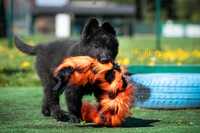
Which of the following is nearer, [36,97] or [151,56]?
[36,97]

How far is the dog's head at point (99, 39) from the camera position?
23.0 ft

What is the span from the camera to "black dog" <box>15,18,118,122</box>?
7.04 meters

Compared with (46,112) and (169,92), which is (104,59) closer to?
(46,112)

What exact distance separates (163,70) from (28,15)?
71.6 ft

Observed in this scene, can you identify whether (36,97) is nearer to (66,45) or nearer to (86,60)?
(66,45)

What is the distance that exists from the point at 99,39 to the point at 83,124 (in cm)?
94

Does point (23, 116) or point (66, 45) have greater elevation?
point (66, 45)

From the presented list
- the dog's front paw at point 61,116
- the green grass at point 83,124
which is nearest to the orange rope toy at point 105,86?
the green grass at point 83,124

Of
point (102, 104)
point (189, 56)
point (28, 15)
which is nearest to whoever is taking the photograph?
point (102, 104)

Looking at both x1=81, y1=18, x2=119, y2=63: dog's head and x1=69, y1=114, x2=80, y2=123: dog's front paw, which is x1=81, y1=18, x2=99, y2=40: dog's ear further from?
x1=69, y1=114, x2=80, y2=123: dog's front paw

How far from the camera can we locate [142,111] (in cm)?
844

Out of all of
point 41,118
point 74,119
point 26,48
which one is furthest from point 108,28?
point 26,48

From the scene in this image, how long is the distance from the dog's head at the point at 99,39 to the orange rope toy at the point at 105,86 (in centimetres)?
20

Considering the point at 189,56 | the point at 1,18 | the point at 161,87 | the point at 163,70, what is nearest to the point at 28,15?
the point at 1,18
